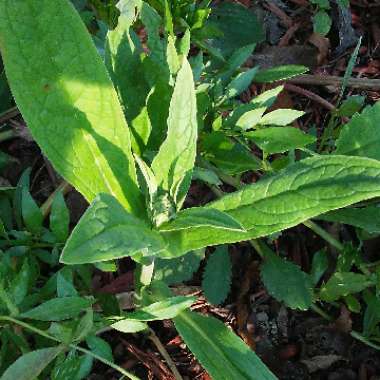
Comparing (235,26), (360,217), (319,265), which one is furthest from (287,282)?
(235,26)

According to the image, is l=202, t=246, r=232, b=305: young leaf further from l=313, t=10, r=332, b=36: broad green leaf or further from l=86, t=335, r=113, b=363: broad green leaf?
l=313, t=10, r=332, b=36: broad green leaf

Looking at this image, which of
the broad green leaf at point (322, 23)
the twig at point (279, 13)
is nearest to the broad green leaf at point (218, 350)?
the broad green leaf at point (322, 23)

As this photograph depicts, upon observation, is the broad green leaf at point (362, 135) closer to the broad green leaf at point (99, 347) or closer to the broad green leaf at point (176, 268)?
Answer: the broad green leaf at point (176, 268)

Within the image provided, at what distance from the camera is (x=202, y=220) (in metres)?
1.13

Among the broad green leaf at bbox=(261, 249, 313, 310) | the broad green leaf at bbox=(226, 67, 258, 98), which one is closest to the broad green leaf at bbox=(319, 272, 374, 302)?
the broad green leaf at bbox=(261, 249, 313, 310)

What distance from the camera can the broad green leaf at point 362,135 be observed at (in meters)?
1.70

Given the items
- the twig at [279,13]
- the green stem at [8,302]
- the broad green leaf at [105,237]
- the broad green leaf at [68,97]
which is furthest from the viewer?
the twig at [279,13]

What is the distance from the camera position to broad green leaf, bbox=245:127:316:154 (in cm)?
161

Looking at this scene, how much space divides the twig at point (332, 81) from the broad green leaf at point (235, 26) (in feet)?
0.67

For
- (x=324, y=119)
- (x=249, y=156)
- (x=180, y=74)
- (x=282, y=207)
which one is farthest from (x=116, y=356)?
(x=324, y=119)

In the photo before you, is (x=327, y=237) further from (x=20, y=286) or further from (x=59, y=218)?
(x=20, y=286)

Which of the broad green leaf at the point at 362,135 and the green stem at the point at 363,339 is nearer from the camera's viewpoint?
the broad green leaf at the point at 362,135

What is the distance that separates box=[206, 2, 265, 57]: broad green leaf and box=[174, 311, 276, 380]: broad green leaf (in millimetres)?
1096

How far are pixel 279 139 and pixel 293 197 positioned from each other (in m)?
0.44
